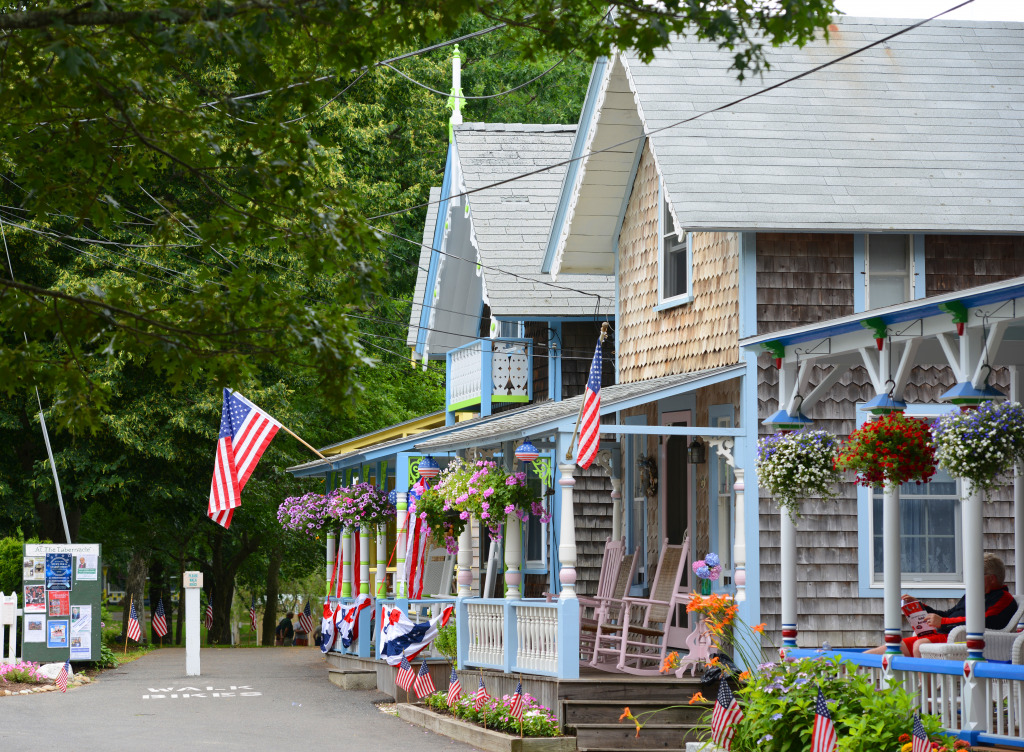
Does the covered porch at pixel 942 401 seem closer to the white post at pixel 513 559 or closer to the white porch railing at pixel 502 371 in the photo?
the white post at pixel 513 559

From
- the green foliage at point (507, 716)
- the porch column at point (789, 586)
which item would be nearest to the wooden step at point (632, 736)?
the green foliage at point (507, 716)

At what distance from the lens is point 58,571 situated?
2208 cm

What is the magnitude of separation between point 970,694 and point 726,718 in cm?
176

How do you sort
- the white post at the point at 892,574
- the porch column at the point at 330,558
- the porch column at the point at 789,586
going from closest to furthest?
the white post at the point at 892,574, the porch column at the point at 789,586, the porch column at the point at 330,558

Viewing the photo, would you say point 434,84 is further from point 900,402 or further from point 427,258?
point 900,402

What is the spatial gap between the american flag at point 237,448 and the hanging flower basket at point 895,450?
34.7 ft

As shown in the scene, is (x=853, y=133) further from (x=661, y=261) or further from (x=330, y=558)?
(x=330, y=558)

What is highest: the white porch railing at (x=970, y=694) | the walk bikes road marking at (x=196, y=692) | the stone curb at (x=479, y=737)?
the white porch railing at (x=970, y=694)

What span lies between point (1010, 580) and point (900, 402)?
5250mm

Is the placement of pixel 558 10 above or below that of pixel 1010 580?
above

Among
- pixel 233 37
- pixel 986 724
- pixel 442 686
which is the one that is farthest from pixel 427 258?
pixel 233 37

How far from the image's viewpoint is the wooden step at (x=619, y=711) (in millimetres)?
13172

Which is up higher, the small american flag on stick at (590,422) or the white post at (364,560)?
the small american flag on stick at (590,422)

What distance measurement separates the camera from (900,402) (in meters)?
10.7
